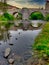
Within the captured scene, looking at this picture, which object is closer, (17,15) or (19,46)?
(19,46)

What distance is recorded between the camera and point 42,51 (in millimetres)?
15023

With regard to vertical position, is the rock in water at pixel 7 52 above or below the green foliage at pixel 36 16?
above

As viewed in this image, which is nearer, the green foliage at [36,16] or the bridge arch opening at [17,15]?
the bridge arch opening at [17,15]

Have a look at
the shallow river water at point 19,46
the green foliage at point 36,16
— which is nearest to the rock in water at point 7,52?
the shallow river water at point 19,46

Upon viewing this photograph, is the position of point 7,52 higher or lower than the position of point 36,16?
higher

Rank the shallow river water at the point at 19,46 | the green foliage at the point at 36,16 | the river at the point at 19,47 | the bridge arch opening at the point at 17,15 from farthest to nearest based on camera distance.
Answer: the green foliage at the point at 36,16 → the bridge arch opening at the point at 17,15 → the shallow river water at the point at 19,46 → the river at the point at 19,47

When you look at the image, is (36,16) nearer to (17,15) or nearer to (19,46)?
(17,15)

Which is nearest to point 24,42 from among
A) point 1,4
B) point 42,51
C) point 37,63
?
point 42,51

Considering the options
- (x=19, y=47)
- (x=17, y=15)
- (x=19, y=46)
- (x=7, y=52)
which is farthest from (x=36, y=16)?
(x=7, y=52)

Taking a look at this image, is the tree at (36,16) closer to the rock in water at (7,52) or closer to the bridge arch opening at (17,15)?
the bridge arch opening at (17,15)

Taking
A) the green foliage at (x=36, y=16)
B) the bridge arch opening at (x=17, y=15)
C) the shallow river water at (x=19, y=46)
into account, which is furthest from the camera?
the green foliage at (x=36, y=16)

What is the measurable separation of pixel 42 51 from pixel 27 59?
1.09 metres

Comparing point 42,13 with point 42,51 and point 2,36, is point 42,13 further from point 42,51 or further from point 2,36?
point 42,51

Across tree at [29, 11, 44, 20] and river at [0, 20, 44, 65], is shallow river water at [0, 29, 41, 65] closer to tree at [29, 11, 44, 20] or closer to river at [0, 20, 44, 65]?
river at [0, 20, 44, 65]
